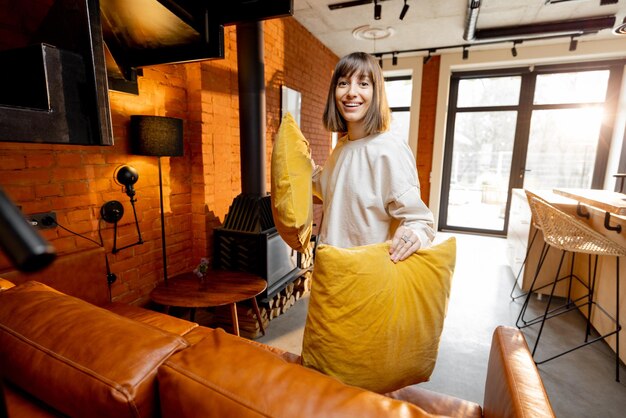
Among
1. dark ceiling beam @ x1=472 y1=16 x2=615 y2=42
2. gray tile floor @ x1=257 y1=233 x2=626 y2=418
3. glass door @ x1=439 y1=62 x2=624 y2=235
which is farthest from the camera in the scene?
glass door @ x1=439 y1=62 x2=624 y2=235

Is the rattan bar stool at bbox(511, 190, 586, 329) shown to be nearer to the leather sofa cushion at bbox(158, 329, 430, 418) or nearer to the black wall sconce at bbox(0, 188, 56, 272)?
the leather sofa cushion at bbox(158, 329, 430, 418)

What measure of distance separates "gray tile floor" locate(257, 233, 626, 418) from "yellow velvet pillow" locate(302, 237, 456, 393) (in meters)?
1.35

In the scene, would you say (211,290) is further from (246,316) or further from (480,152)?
(480,152)

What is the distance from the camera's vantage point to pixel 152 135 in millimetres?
1883

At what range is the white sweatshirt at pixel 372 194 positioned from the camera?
3.36 feet

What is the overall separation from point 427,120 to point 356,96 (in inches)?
175

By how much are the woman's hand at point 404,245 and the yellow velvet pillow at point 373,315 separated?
0.09ft

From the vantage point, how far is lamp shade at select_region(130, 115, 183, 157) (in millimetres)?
1880

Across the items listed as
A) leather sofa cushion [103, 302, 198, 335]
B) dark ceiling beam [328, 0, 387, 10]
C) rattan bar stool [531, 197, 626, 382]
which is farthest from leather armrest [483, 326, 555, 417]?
dark ceiling beam [328, 0, 387, 10]

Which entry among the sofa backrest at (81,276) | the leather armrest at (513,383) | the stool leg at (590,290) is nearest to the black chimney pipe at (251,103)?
the sofa backrest at (81,276)

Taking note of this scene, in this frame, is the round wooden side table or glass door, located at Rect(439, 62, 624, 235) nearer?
the round wooden side table

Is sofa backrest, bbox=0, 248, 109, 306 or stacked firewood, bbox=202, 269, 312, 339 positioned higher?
sofa backrest, bbox=0, 248, 109, 306

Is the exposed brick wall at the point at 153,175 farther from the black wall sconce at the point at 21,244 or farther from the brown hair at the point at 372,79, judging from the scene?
the black wall sconce at the point at 21,244

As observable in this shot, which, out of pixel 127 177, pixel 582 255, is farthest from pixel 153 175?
pixel 582 255
